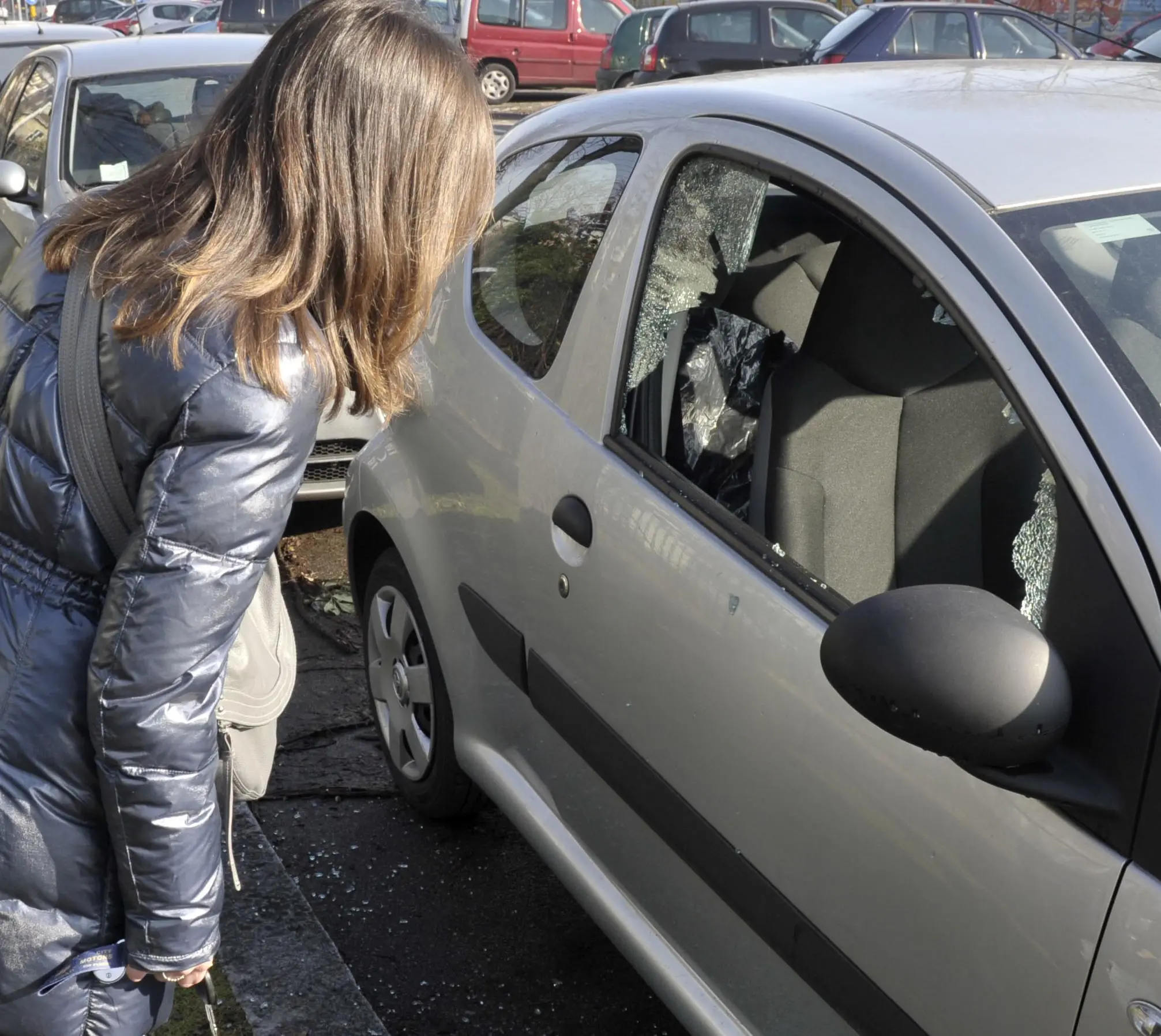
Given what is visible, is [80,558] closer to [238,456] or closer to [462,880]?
[238,456]

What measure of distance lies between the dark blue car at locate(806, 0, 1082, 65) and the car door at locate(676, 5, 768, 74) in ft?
8.20

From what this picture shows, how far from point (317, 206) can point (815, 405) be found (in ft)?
3.15

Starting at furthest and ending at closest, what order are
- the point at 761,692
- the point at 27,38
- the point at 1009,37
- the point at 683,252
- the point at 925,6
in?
the point at 1009,37 → the point at 925,6 → the point at 27,38 → the point at 683,252 → the point at 761,692

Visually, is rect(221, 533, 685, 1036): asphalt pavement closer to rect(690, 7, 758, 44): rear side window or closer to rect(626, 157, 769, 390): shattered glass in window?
rect(626, 157, 769, 390): shattered glass in window

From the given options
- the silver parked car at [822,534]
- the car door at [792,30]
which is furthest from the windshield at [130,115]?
the car door at [792,30]

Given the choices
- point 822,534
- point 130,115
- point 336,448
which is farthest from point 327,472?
point 822,534

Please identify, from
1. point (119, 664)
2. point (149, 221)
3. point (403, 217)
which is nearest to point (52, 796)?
point (119, 664)

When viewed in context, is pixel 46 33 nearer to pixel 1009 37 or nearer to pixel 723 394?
pixel 723 394

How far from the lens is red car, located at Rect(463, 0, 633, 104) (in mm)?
19297

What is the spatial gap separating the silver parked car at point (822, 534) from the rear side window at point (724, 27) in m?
12.9

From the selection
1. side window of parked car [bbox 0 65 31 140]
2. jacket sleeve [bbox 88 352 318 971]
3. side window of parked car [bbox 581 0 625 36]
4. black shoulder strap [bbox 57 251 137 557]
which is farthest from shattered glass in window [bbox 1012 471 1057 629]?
side window of parked car [bbox 581 0 625 36]

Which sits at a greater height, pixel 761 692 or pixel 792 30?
pixel 792 30

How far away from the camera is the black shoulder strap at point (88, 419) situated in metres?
1.41

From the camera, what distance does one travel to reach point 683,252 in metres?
2.26
